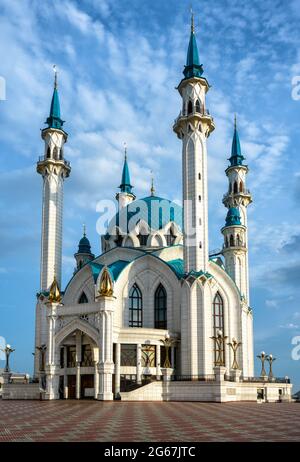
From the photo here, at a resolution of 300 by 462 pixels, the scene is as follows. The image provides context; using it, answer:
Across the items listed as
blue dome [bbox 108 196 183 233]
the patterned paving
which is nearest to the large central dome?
blue dome [bbox 108 196 183 233]

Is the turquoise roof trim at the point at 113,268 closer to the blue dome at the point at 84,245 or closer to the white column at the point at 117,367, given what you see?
the white column at the point at 117,367

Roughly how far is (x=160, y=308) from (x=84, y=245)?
65.6 feet

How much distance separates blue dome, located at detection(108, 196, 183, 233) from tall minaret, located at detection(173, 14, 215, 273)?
961 cm

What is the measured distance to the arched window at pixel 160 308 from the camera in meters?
49.1

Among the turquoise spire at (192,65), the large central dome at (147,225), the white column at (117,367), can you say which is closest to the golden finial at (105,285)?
the white column at (117,367)

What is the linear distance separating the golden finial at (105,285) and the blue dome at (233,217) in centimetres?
2224

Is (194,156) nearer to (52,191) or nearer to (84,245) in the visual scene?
(52,191)

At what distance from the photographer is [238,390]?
41.8 m

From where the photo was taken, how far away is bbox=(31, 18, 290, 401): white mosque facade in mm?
41531

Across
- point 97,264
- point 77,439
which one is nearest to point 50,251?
point 97,264

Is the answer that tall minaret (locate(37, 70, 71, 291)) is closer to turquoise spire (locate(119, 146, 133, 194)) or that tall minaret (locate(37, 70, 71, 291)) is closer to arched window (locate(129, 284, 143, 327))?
arched window (locate(129, 284, 143, 327))

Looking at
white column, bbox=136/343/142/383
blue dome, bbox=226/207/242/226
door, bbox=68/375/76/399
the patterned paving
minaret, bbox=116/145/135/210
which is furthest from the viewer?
minaret, bbox=116/145/135/210

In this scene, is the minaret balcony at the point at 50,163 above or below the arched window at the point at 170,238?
above

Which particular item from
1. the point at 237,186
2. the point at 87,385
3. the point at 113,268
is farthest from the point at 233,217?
the point at 87,385
